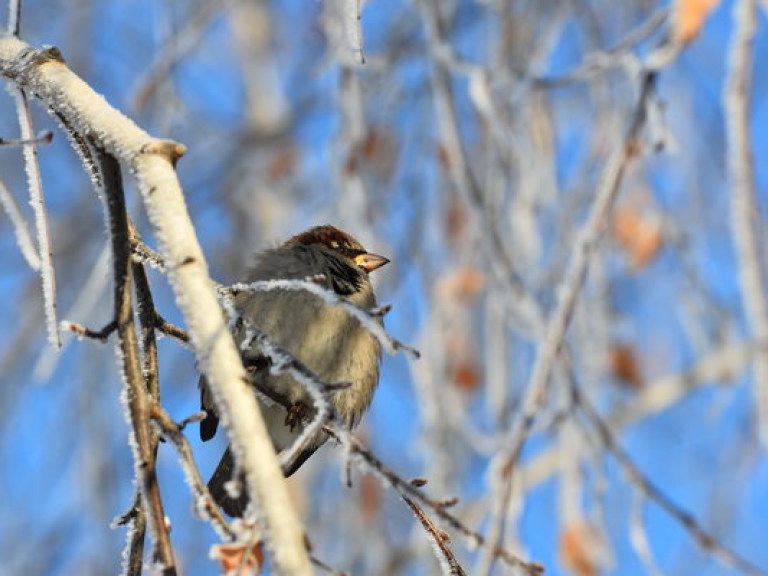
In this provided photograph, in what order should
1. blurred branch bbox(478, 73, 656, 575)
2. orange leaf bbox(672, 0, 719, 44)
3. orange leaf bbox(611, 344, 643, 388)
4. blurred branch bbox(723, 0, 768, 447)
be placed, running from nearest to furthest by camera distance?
blurred branch bbox(478, 73, 656, 575) → blurred branch bbox(723, 0, 768, 447) → orange leaf bbox(672, 0, 719, 44) → orange leaf bbox(611, 344, 643, 388)

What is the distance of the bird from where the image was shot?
2.45m

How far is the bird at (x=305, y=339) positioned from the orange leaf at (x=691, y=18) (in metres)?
0.83

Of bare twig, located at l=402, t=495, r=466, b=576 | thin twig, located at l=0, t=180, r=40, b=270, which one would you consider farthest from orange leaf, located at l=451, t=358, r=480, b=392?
thin twig, located at l=0, t=180, r=40, b=270

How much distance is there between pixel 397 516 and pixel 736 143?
2.77 meters

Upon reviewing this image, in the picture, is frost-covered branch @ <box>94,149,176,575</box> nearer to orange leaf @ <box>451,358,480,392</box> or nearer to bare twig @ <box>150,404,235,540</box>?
bare twig @ <box>150,404,235,540</box>

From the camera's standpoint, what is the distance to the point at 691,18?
2.04 meters

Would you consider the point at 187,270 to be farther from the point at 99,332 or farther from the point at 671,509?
the point at 671,509

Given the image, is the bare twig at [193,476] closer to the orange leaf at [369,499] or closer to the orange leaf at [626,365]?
the orange leaf at [626,365]

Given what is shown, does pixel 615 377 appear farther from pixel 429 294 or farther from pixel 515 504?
pixel 515 504

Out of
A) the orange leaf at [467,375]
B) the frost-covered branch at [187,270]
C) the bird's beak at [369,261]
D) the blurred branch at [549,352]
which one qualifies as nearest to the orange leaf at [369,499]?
the orange leaf at [467,375]

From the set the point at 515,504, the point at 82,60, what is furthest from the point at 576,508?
A: the point at 82,60

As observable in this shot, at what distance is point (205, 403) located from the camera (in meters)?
2.63

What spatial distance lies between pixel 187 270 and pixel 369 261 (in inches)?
72.3

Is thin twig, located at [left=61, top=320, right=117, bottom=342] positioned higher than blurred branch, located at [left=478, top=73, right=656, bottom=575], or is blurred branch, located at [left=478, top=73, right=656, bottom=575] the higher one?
blurred branch, located at [left=478, top=73, right=656, bottom=575]
